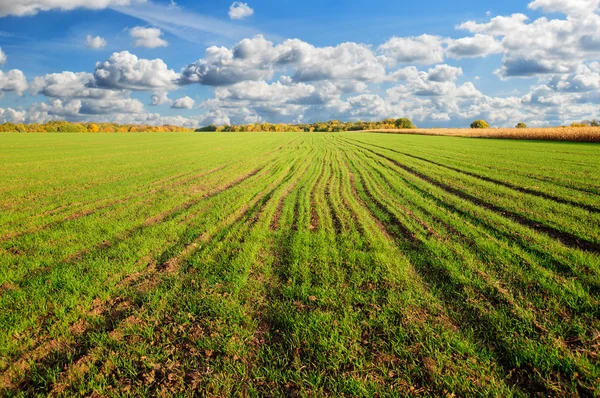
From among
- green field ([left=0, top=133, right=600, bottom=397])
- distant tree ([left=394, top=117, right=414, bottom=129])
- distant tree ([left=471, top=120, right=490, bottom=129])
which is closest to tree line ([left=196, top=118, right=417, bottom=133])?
distant tree ([left=394, top=117, right=414, bottom=129])

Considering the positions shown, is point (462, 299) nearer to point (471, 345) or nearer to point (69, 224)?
point (471, 345)

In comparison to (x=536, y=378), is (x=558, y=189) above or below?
above

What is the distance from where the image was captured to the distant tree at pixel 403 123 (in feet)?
567

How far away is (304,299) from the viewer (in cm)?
553

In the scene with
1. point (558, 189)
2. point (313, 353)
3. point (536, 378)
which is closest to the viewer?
point (536, 378)

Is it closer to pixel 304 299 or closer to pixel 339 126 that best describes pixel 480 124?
pixel 339 126

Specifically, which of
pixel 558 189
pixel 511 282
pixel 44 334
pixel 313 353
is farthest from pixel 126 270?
pixel 558 189

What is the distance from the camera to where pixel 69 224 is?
1002 cm

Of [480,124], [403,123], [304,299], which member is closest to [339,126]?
[403,123]

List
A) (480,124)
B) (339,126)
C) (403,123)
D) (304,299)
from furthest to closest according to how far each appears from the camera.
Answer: (339,126) → (403,123) → (480,124) → (304,299)

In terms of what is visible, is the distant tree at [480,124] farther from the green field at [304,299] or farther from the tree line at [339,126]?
the green field at [304,299]

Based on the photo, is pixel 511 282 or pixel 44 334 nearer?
pixel 44 334

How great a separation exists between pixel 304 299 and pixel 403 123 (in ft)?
609

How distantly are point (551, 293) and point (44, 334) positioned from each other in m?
8.30
